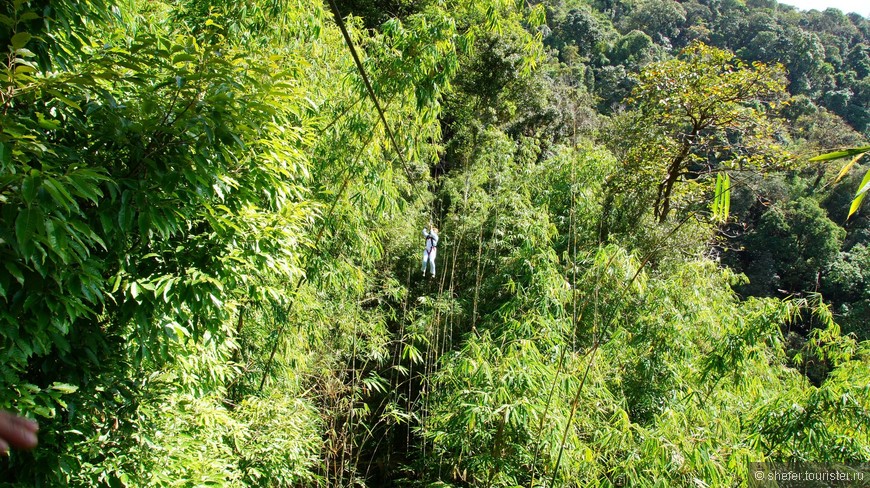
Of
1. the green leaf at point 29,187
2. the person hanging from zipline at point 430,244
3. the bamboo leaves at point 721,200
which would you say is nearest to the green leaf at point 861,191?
the bamboo leaves at point 721,200

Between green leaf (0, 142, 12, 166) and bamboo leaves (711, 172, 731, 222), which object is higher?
green leaf (0, 142, 12, 166)

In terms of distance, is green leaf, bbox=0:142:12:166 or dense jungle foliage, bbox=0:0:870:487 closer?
green leaf, bbox=0:142:12:166

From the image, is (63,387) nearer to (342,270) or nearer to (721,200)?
(721,200)

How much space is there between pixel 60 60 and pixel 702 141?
16.4 feet

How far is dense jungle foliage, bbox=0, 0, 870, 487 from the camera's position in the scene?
130 cm

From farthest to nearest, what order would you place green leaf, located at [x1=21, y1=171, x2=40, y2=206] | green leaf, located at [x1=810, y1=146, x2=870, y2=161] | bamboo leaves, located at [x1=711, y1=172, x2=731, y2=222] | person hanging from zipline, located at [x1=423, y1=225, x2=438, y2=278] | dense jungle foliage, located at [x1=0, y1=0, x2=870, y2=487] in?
person hanging from zipline, located at [x1=423, y1=225, x2=438, y2=278], dense jungle foliage, located at [x1=0, y1=0, x2=870, y2=487], green leaf, located at [x1=21, y1=171, x2=40, y2=206], bamboo leaves, located at [x1=711, y1=172, x2=731, y2=222], green leaf, located at [x1=810, y1=146, x2=870, y2=161]

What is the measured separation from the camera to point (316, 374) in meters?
4.21

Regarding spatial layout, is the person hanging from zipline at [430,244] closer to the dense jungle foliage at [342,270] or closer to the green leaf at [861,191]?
the dense jungle foliage at [342,270]

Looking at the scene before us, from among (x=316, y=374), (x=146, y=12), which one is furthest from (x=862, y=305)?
(x=146, y=12)

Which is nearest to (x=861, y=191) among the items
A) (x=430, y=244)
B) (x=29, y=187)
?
(x=29, y=187)

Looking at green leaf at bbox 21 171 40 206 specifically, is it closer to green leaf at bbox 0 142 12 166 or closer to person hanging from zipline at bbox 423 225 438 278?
green leaf at bbox 0 142 12 166

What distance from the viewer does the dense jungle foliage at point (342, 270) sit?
130 centimetres

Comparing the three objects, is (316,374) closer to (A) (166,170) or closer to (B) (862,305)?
(A) (166,170)

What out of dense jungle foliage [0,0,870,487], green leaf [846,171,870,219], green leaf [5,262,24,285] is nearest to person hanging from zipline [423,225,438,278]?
dense jungle foliage [0,0,870,487]
